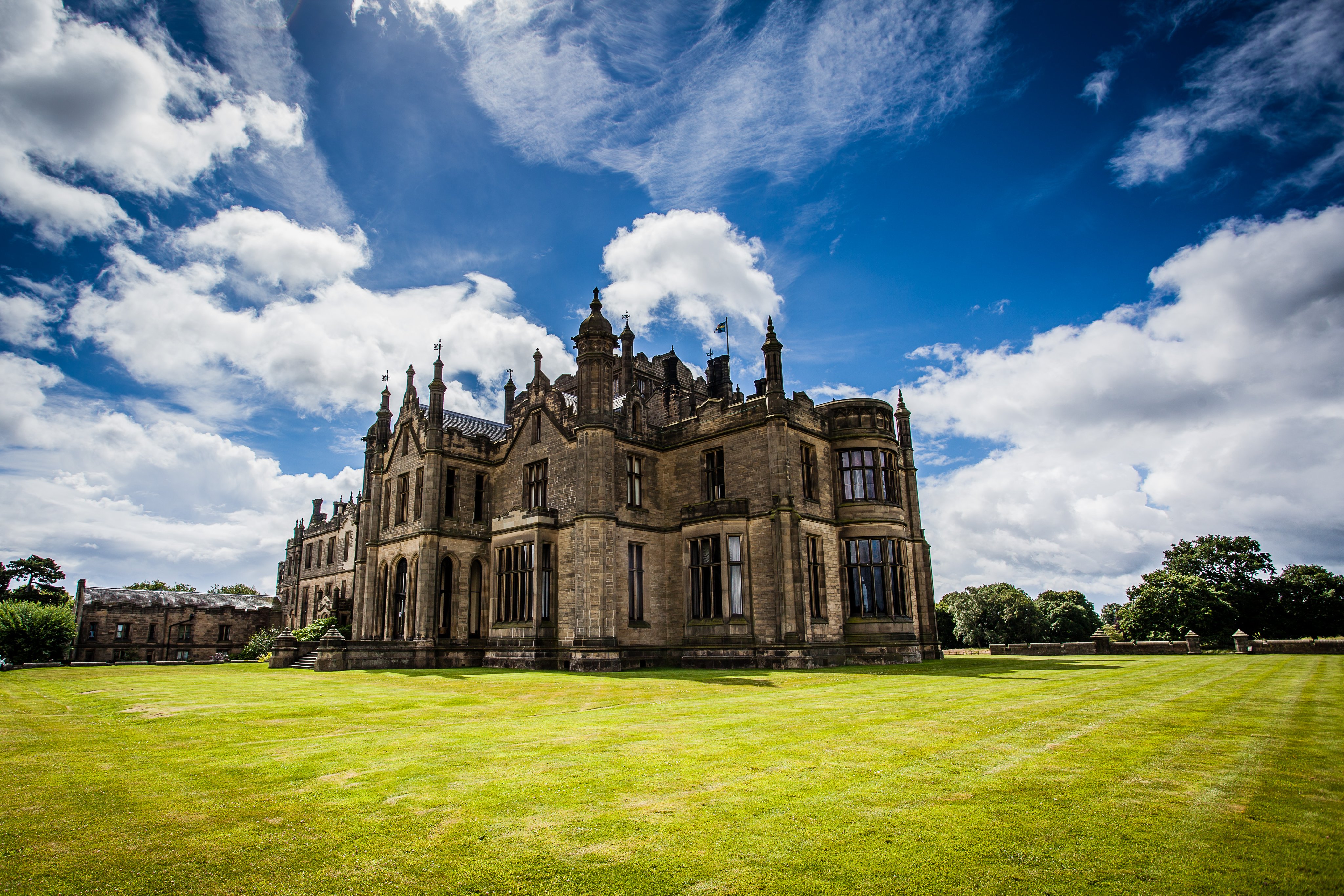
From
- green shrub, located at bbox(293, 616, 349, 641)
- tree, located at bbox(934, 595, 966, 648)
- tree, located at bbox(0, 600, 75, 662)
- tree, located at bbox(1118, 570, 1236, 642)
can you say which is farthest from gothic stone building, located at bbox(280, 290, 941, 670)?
tree, located at bbox(934, 595, 966, 648)

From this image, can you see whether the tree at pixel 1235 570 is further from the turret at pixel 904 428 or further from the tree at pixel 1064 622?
the turret at pixel 904 428

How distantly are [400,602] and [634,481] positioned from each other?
1572 centimetres

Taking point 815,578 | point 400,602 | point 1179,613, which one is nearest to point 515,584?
point 400,602

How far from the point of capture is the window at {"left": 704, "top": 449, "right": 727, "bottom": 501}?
1320 inches

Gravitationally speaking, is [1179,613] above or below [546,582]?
below

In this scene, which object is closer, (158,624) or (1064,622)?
(158,624)

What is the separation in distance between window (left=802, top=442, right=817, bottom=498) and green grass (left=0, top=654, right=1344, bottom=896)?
17407mm

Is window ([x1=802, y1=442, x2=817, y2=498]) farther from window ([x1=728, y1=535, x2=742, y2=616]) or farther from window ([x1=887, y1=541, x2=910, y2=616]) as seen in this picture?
window ([x1=887, y1=541, x2=910, y2=616])

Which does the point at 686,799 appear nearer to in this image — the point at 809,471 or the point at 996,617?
the point at 809,471

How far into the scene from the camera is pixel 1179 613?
5859cm

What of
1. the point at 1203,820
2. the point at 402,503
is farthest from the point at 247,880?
the point at 402,503

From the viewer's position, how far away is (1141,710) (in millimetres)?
13836

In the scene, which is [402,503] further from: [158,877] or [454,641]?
[158,877]

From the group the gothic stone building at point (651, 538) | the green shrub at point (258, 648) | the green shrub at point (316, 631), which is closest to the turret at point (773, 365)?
the gothic stone building at point (651, 538)
